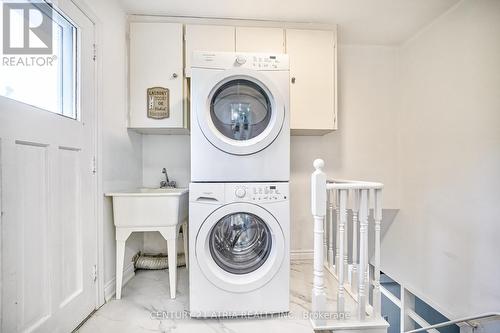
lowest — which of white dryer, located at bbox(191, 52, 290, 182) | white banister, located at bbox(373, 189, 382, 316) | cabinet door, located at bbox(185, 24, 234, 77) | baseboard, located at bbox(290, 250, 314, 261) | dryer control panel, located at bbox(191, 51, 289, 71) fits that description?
baseboard, located at bbox(290, 250, 314, 261)

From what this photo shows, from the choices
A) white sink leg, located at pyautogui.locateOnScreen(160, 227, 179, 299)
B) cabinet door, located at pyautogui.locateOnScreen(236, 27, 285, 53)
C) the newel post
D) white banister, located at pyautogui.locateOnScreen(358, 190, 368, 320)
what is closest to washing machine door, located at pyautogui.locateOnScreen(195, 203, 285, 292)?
the newel post

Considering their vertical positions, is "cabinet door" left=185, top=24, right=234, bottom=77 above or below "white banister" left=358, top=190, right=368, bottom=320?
above

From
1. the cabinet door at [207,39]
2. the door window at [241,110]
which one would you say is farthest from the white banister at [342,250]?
the cabinet door at [207,39]

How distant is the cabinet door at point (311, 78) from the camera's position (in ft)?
7.25

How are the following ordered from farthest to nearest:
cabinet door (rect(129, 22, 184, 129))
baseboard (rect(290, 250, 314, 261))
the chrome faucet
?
baseboard (rect(290, 250, 314, 261)) < the chrome faucet < cabinet door (rect(129, 22, 184, 129))

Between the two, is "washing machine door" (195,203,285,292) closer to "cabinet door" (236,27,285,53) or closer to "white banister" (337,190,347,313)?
"white banister" (337,190,347,313)

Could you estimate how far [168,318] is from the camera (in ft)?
5.14

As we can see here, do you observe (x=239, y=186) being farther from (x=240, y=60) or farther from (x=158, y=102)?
(x=158, y=102)

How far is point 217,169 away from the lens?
1.58 meters

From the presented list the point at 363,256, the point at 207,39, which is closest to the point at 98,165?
the point at 207,39

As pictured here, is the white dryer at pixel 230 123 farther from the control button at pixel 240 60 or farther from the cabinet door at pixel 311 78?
the cabinet door at pixel 311 78

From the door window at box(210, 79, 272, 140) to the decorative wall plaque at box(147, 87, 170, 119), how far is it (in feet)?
2.23

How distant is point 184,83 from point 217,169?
0.97 metres

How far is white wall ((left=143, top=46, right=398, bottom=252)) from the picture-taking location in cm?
261
